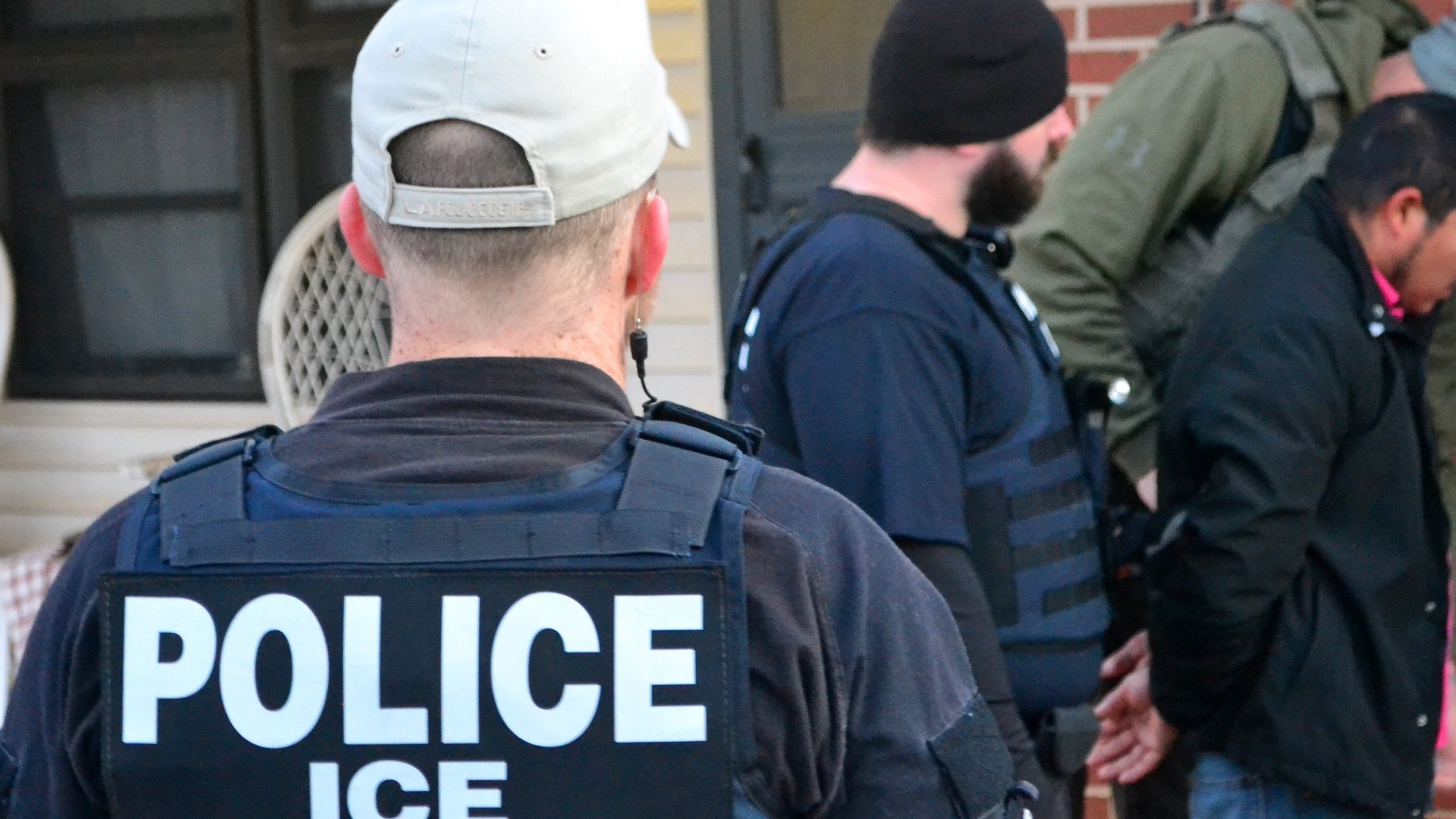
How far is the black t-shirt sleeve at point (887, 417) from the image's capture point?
215 cm

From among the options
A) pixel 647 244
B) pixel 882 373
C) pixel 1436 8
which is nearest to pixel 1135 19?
pixel 1436 8

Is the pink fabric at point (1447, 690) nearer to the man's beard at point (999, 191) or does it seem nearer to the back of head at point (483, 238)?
the man's beard at point (999, 191)

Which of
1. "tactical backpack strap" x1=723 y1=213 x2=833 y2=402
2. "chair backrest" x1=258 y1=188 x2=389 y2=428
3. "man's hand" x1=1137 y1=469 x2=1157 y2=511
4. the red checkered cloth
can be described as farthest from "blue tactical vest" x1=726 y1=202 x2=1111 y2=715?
the red checkered cloth

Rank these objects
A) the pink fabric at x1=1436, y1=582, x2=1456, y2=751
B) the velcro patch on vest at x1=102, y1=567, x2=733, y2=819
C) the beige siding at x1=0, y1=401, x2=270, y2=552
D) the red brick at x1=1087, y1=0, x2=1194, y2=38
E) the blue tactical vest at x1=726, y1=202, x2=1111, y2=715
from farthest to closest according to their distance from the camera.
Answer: the beige siding at x1=0, y1=401, x2=270, y2=552 → the red brick at x1=1087, y1=0, x2=1194, y2=38 → the pink fabric at x1=1436, y1=582, x2=1456, y2=751 → the blue tactical vest at x1=726, y1=202, x2=1111, y2=715 → the velcro patch on vest at x1=102, y1=567, x2=733, y2=819

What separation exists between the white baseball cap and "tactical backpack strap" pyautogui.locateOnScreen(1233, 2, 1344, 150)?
1.94 meters

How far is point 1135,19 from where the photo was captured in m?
3.45

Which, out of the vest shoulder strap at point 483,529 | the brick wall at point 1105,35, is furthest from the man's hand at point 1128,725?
the vest shoulder strap at point 483,529

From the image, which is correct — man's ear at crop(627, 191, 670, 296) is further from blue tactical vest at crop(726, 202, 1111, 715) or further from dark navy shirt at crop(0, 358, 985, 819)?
blue tactical vest at crop(726, 202, 1111, 715)

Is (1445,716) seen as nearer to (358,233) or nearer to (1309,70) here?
(1309,70)

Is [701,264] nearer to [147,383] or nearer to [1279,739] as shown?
[147,383]

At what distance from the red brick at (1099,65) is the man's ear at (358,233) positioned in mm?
2392

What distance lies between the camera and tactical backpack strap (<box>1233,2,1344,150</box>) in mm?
2924

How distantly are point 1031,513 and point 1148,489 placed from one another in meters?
0.72

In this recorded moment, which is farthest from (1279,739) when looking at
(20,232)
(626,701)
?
(20,232)
